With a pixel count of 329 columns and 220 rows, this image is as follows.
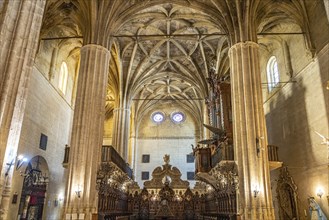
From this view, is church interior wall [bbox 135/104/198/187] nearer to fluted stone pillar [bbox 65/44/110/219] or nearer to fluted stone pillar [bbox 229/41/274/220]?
fluted stone pillar [bbox 65/44/110/219]

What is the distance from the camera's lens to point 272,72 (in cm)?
2356

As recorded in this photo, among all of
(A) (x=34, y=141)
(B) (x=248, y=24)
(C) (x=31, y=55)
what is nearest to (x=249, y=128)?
(B) (x=248, y=24)

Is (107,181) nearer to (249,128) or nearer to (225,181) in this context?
(225,181)

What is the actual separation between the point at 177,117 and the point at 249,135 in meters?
25.2

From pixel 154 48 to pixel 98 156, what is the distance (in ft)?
45.9

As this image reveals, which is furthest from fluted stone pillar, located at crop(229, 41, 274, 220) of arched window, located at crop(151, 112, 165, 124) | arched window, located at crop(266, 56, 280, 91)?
arched window, located at crop(151, 112, 165, 124)

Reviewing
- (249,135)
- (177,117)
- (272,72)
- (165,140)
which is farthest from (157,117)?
(249,135)

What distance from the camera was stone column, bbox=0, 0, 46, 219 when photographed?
7.57 metres

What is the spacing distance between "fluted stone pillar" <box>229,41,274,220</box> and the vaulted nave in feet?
0.19

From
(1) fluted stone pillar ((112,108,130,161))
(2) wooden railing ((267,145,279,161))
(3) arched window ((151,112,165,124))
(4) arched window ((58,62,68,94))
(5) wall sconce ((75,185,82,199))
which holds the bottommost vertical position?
(5) wall sconce ((75,185,82,199))

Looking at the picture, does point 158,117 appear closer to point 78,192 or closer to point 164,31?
point 164,31

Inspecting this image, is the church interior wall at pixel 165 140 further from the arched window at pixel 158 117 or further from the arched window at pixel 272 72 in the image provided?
the arched window at pixel 272 72

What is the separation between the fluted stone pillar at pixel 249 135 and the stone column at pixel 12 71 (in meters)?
11.4

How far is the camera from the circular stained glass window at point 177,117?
1614 inches
